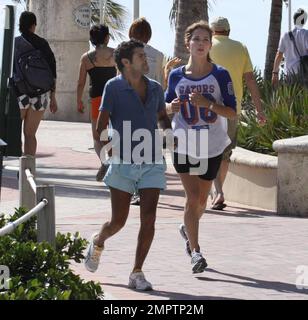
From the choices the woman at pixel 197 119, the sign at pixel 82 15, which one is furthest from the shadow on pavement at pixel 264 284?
the sign at pixel 82 15

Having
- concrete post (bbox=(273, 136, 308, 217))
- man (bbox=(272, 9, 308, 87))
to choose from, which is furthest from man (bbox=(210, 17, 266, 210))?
man (bbox=(272, 9, 308, 87))

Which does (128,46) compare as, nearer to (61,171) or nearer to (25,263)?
(25,263)

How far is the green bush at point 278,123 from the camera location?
14602mm

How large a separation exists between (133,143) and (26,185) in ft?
2.69

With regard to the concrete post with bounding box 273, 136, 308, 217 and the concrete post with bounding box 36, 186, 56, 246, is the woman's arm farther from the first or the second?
the concrete post with bounding box 273, 136, 308, 217

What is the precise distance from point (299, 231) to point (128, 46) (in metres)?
3.39

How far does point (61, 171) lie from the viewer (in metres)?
16.8

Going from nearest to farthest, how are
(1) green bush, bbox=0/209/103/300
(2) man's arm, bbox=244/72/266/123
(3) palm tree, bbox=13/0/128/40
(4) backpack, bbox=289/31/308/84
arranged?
(1) green bush, bbox=0/209/103/300, (2) man's arm, bbox=244/72/266/123, (4) backpack, bbox=289/31/308/84, (3) palm tree, bbox=13/0/128/40

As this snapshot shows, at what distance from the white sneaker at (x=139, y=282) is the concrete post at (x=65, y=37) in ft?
63.2

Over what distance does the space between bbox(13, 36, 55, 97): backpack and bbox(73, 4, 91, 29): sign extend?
46.2 feet

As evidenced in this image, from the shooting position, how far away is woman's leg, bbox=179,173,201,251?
9.58m

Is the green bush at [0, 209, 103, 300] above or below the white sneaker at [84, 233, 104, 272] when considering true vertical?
above

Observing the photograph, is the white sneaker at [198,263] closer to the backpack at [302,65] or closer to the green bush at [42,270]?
the green bush at [42,270]
